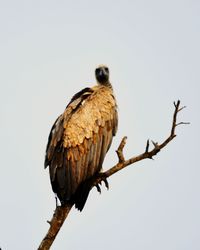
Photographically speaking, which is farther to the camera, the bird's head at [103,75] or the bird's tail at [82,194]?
the bird's head at [103,75]

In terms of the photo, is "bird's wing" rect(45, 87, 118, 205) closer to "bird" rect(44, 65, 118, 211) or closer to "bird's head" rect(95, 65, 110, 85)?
"bird" rect(44, 65, 118, 211)

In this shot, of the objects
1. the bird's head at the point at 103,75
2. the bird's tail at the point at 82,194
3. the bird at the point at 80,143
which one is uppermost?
the bird's head at the point at 103,75

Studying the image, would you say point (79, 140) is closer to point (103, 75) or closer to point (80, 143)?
point (80, 143)

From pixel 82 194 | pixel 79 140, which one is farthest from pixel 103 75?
pixel 82 194

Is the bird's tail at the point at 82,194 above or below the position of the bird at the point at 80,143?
below

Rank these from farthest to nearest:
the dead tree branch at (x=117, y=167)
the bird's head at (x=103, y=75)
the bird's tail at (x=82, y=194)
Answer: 1. the bird's head at (x=103, y=75)
2. the bird's tail at (x=82, y=194)
3. the dead tree branch at (x=117, y=167)

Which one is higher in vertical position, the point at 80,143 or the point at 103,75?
the point at 103,75

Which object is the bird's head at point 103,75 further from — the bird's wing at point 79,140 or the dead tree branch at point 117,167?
the dead tree branch at point 117,167

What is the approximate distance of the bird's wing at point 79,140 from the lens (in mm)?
8148

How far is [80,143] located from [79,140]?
0.05 m

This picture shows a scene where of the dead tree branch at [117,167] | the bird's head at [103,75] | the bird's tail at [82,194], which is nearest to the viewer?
the dead tree branch at [117,167]

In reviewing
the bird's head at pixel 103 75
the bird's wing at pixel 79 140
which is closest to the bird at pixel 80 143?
the bird's wing at pixel 79 140

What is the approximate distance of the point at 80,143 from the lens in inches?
338

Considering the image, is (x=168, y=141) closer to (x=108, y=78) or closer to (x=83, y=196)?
(x=83, y=196)
